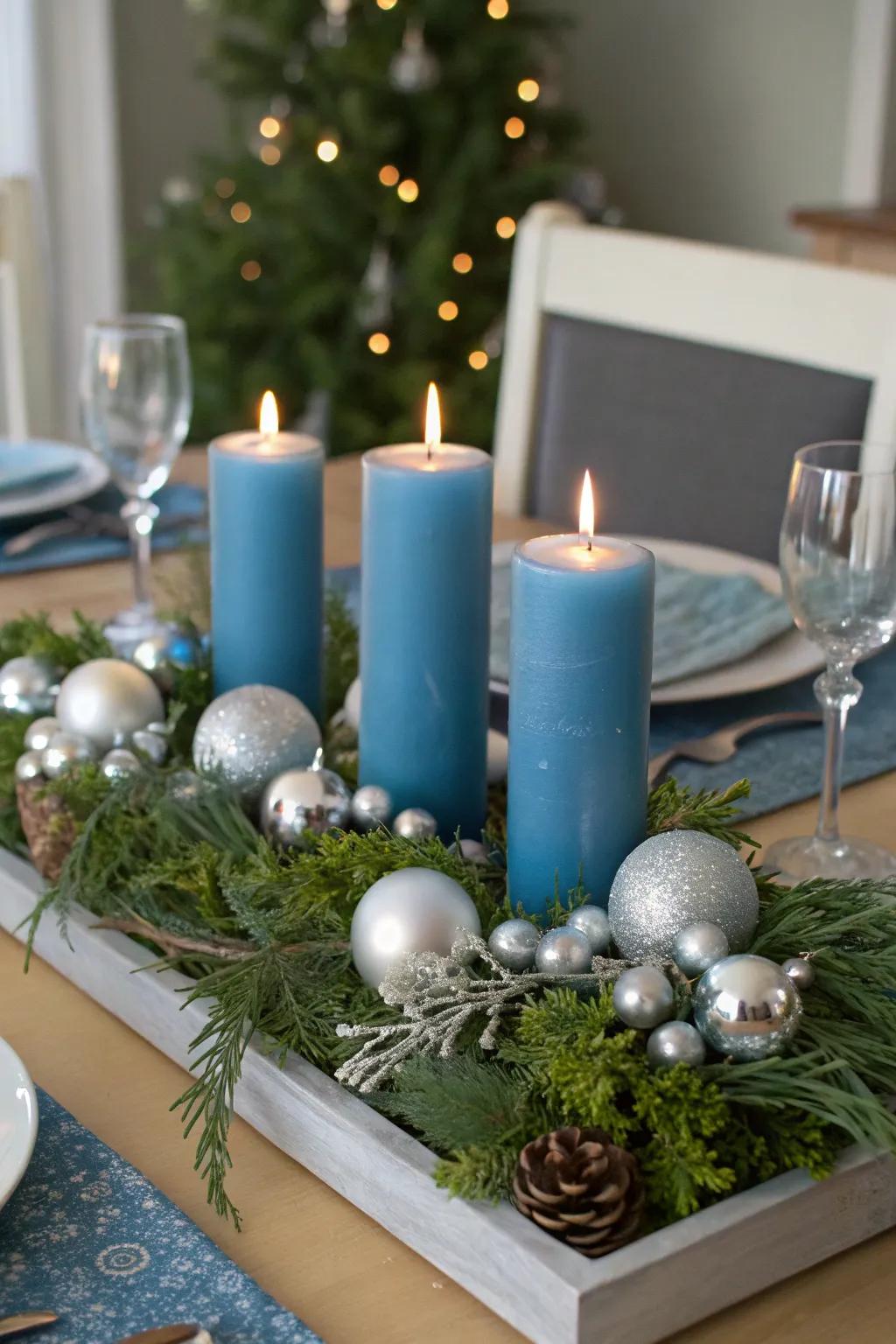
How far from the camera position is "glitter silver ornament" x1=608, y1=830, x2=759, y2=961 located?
55cm

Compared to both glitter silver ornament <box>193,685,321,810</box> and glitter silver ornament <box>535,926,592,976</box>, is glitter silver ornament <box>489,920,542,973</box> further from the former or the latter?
glitter silver ornament <box>193,685,321,810</box>

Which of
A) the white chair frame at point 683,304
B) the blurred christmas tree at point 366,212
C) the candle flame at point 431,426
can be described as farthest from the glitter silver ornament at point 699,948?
the blurred christmas tree at point 366,212

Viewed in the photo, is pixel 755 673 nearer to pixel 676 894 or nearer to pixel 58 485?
pixel 676 894

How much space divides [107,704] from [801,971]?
1.25ft

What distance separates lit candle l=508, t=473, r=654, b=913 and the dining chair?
756 millimetres

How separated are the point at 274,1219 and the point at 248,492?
0.36 metres

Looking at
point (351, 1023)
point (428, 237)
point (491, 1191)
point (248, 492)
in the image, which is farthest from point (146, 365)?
point (428, 237)

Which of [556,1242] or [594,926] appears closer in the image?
[556,1242]

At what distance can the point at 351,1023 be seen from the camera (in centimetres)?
57

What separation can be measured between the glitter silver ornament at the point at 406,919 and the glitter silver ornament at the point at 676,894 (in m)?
0.06

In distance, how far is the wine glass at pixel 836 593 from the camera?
28.5 inches

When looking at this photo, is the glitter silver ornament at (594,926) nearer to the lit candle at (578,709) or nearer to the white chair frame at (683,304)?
the lit candle at (578,709)

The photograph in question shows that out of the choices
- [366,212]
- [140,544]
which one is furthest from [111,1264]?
[366,212]

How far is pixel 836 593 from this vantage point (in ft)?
2.40
